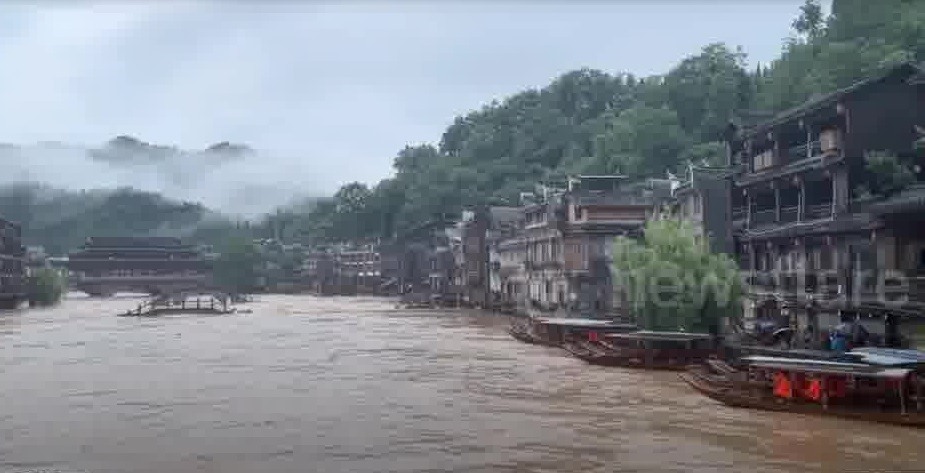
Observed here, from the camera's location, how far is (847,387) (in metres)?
22.1

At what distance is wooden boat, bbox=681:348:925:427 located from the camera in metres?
20.9

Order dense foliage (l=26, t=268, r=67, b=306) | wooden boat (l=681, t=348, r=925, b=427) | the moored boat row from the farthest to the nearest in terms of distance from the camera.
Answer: dense foliage (l=26, t=268, r=67, b=306)
the moored boat row
wooden boat (l=681, t=348, r=925, b=427)

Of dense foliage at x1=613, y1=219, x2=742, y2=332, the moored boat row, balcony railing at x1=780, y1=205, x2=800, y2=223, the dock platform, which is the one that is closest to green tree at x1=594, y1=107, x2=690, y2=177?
the dock platform

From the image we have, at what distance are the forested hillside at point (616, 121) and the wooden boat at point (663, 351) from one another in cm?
1821

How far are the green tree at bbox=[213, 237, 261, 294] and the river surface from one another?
93.7 meters

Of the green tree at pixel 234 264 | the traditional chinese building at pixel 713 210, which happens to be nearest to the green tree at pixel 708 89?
the traditional chinese building at pixel 713 210

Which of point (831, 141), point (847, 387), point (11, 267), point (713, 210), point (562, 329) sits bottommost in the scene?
point (847, 387)

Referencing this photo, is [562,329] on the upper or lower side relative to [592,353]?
upper

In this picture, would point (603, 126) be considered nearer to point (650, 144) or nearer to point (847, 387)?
point (650, 144)

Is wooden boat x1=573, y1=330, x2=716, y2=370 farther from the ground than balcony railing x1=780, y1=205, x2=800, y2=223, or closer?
closer

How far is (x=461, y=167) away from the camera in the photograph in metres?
140

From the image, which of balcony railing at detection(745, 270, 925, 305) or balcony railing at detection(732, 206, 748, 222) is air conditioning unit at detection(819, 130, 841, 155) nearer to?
balcony railing at detection(745, 270, 925, 305)

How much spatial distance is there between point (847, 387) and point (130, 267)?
12087 cm
